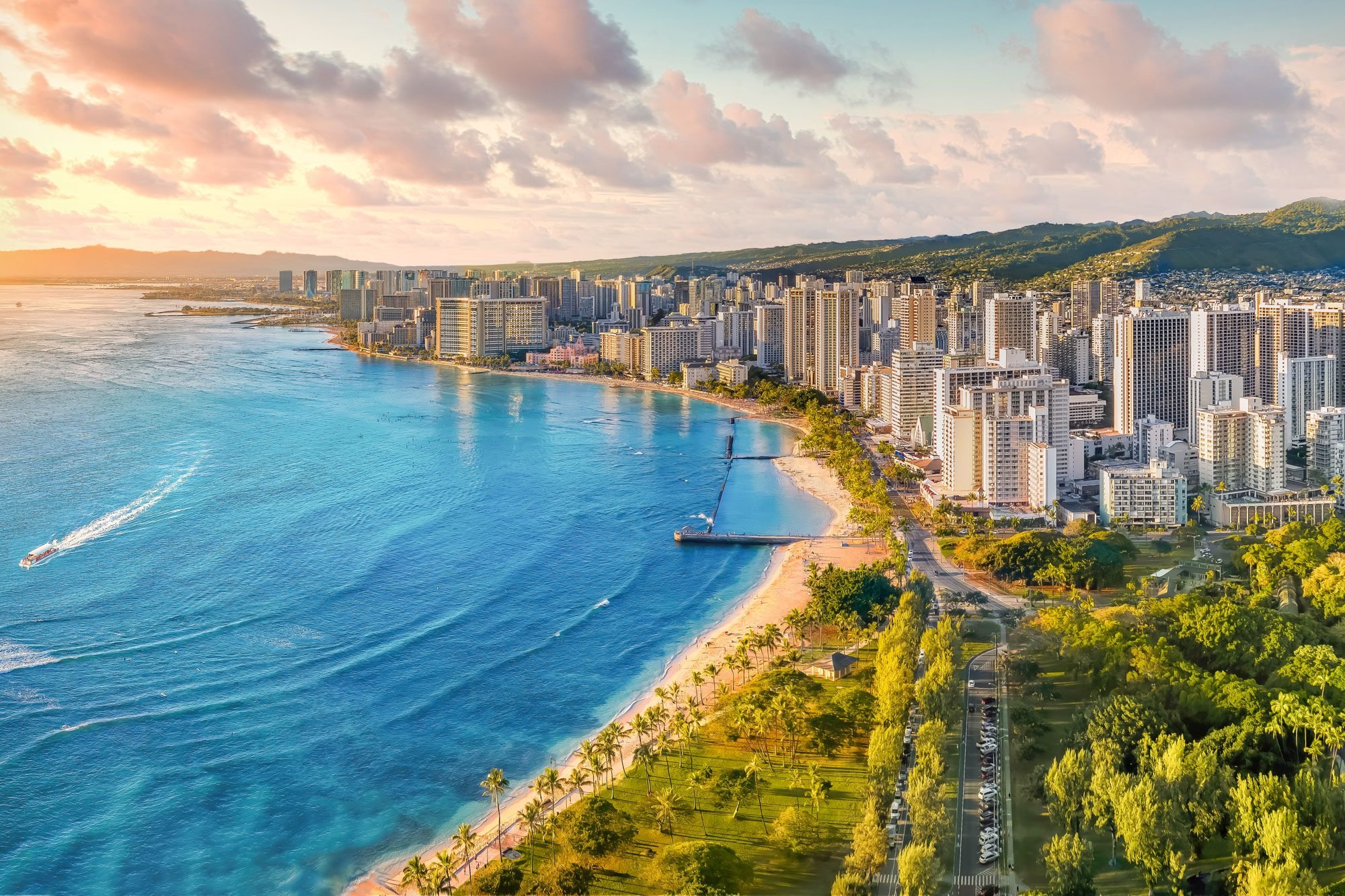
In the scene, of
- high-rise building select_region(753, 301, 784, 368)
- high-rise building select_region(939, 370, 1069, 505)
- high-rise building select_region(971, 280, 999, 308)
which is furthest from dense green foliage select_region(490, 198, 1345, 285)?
high-rise building select_region(939, 370, 1069, 505)

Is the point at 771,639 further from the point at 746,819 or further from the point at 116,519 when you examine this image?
the point at 116,519

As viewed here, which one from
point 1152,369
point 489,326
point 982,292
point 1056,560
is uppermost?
point 982,292

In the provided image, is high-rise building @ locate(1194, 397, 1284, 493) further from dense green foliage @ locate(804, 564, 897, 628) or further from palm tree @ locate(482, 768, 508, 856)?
palm tree @ locate(482, 768, 508, 856)

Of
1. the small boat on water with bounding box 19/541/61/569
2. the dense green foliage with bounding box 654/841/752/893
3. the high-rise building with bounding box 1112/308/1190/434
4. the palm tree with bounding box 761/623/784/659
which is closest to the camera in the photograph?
the dense green foliage with bounding box 654/841/752/893

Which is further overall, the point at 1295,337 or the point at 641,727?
the point at 1295,337

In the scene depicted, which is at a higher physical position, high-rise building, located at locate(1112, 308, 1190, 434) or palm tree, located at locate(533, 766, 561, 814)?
high-rise building, located at locate(1112, 308, 1190, 434)

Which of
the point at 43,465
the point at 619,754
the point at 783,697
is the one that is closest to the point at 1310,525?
the point at 783,697

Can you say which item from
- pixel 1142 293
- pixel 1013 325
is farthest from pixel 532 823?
pixel 1142 293
